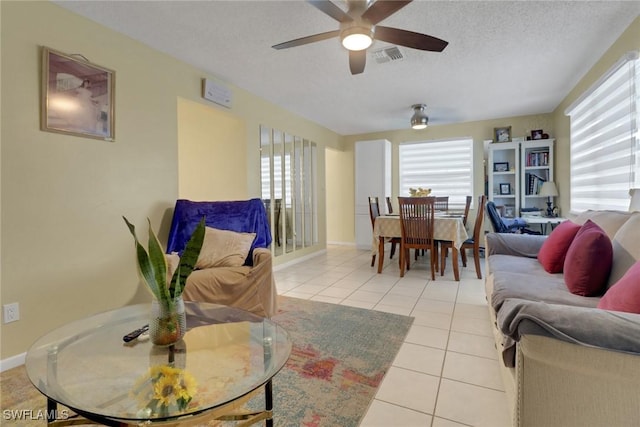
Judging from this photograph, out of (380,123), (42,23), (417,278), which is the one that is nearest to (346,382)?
(417,278)

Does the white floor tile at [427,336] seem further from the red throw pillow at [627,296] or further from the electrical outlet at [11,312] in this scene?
the electrical outlet at [11,312]

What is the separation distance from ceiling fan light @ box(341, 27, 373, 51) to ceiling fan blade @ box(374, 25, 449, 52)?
0.27ft

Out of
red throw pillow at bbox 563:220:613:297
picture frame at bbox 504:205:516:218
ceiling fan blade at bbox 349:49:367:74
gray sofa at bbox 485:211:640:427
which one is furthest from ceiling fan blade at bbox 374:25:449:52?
picture frame at bbox 504:205:516:218

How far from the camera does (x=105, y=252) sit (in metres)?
→ 2.23

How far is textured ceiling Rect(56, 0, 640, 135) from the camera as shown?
6.82 ft

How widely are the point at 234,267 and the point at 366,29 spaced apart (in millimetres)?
1893

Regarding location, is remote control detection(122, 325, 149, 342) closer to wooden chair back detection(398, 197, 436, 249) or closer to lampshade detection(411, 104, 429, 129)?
wooden chair back detection(398, 197, 436, 249)

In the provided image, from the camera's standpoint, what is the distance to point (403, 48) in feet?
8.50

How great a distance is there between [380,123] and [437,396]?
450 cm

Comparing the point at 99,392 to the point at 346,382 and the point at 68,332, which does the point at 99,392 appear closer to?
the point at 68,332

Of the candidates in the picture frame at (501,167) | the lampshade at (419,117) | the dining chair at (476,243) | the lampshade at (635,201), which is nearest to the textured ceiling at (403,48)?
the lampshade at (419,117)

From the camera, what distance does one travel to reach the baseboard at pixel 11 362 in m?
1.74

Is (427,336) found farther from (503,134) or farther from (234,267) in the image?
(503,134)

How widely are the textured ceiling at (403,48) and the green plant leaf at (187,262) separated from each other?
1.67 metres
